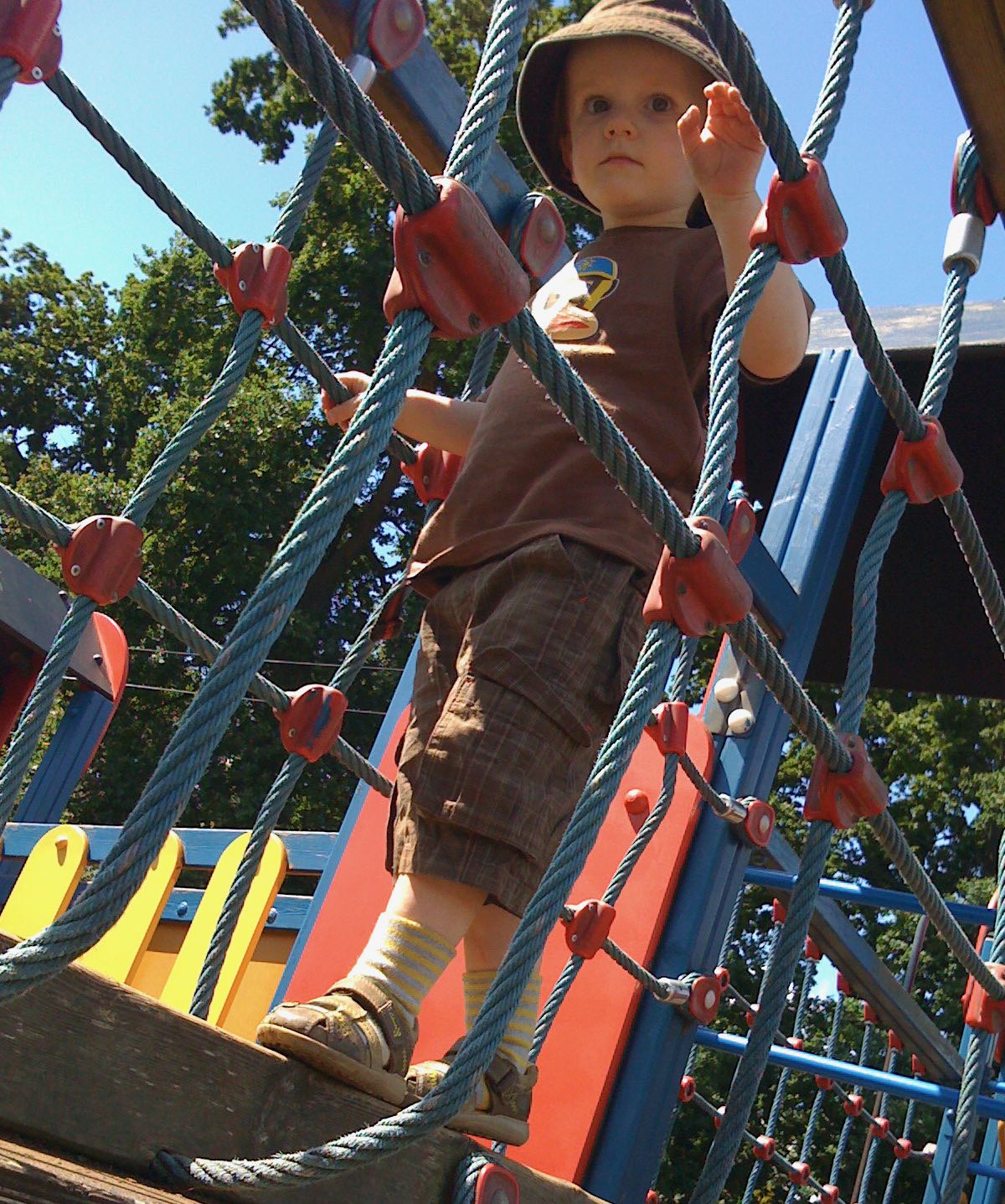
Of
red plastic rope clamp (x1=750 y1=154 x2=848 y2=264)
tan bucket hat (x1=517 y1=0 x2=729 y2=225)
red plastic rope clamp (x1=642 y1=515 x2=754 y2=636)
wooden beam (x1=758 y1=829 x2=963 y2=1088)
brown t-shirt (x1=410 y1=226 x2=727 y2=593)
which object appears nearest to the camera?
red plastic rope clamp (x1=642 y1=515 x2=754 y2=636)

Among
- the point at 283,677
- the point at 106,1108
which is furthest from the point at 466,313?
the point at 283,677

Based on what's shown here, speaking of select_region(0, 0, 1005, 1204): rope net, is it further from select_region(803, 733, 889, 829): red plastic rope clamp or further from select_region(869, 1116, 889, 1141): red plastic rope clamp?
select_region(869, 1116, 889, 1141): red plastic rope clamp

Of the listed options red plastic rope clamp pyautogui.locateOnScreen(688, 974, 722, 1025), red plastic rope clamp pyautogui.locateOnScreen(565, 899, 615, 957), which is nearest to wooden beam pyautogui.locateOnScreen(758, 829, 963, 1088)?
red plastic rope clamp pyautogui.locateOnScreen(688, 974, 722, 1025)

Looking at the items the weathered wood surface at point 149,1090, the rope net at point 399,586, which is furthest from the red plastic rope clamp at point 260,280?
the weathered wood surface at point 149,1090

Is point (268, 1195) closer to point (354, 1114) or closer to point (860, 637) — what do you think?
point (354, 1114)

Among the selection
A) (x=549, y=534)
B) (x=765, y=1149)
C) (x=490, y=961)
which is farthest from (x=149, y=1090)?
(x=765, y=1149)

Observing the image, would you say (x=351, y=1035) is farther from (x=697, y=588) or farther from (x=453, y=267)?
(x=453, y=267)

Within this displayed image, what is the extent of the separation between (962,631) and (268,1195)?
2901mm

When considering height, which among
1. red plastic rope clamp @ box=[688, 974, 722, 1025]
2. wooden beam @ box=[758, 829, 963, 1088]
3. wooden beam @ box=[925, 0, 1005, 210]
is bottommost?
red plastic rope clamp @ box=[688, 974, 722, 1025]

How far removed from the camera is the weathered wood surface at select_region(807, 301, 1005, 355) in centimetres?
282

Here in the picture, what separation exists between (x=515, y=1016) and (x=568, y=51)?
4.02 ft

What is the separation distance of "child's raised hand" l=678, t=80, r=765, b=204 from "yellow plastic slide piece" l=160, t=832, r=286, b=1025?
1740mm

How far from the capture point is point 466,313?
0.87 metres

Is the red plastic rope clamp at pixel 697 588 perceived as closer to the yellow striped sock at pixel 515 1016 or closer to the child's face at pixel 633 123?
the yellow striped sock at pixel 515 1016
